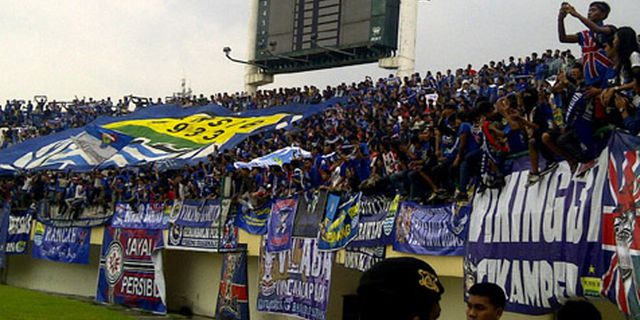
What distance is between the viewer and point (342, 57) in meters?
30.7

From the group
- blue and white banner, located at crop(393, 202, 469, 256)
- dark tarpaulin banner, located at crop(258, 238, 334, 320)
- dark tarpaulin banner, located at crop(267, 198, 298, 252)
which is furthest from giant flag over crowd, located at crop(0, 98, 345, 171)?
blue and white banner, located at crop(393, 202, 469, 256)

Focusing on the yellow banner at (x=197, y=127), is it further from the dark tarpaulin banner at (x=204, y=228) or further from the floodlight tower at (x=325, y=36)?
the dark tarpaulin banner at (x=204, y=228)

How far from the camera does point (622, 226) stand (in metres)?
7.41

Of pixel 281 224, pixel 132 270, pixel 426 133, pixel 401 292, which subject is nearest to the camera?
pixel 401 292

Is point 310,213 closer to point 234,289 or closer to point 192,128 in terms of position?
point 234,289

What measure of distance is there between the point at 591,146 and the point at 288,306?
10168 mm

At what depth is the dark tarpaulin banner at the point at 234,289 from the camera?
2017cm

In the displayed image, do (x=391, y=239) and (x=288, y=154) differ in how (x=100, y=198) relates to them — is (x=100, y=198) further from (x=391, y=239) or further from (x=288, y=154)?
(x=391, y=239)

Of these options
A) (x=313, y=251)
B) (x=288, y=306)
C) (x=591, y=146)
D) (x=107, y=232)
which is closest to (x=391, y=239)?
(x=313, y=251)

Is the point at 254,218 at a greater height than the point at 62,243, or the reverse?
the point at 254,218

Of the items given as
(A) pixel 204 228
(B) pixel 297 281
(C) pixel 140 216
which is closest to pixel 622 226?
(B) pixel 297 281

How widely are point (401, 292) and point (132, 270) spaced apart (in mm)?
22078

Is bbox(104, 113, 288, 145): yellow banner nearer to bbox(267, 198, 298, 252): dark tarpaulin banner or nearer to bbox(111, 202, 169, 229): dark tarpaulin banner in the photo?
bbox(111, 202, 169, 229): dark tarpaulin banner

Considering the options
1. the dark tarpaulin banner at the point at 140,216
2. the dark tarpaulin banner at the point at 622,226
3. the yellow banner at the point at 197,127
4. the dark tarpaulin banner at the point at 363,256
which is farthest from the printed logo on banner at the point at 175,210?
the dark tarpaulin banner at the point at 622,226
